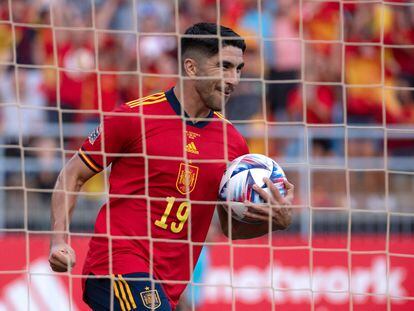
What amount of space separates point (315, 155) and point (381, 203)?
2.28ft

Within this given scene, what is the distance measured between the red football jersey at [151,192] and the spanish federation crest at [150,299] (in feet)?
0.39

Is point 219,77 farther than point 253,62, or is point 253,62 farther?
point 253,62

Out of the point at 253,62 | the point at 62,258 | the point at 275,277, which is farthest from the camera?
the point at 253,62

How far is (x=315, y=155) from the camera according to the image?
28.7 feet

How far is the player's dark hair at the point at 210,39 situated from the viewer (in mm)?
5199

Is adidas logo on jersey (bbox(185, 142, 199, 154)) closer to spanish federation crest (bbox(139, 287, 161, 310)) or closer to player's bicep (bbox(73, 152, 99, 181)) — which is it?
player's bicep (bbox(73, 152, 99, 181))

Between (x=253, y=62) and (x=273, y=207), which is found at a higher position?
(x=253, y=62)

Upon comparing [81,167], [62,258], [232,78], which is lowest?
[62,258]

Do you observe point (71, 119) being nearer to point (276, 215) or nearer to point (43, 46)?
point (43, 46)

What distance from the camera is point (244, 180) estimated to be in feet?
16.5

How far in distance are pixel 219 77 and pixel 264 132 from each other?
129 inches

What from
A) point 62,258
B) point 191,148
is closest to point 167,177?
point 191,148

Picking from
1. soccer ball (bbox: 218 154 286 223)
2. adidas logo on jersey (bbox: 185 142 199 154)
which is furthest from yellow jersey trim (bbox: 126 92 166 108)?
soccer ball (bbox: 218 154 286 223)

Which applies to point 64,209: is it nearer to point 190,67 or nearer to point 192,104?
point 192,104
